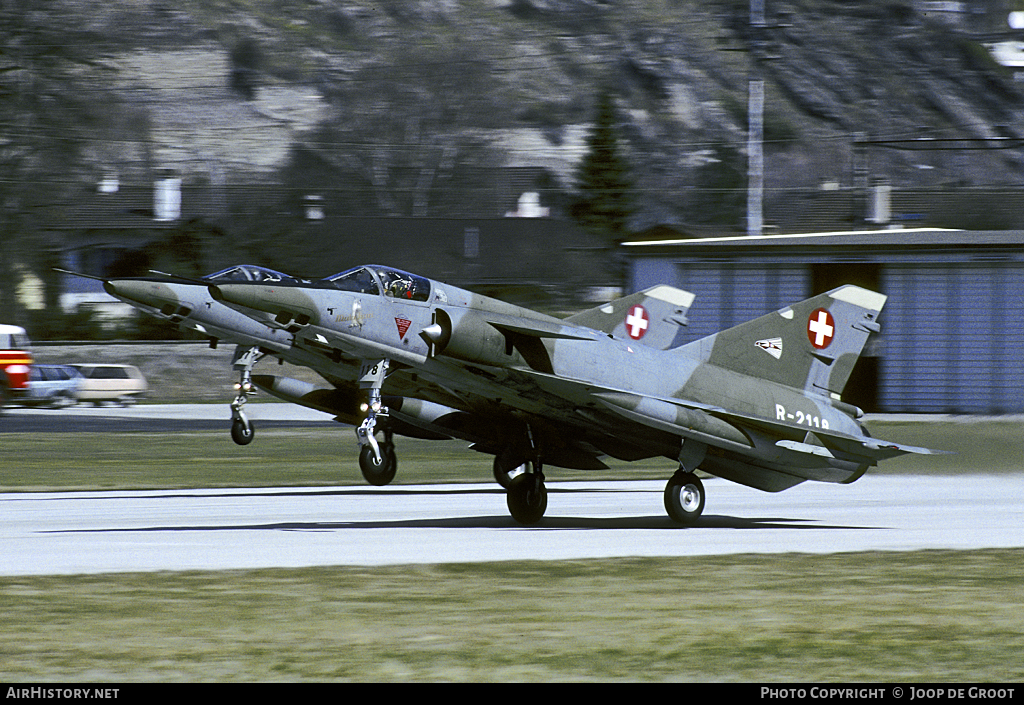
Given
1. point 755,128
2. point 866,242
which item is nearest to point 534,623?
point 866,242

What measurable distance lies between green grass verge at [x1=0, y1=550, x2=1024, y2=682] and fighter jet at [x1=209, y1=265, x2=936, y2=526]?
318cm

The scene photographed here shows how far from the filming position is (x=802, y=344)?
1831 centimetres

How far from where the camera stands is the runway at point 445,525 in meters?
14.1

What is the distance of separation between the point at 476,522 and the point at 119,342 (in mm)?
44598

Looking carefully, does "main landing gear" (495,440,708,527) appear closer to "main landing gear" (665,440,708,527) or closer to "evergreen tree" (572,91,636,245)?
"main landing gear" (665,440,708,527)

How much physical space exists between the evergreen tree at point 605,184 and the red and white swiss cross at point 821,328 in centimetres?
8268

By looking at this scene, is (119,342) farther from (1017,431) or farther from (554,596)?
(554,596)

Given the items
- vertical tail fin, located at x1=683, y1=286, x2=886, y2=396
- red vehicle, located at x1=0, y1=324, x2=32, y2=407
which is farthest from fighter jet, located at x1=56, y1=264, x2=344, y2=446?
red vehicle, located at x1=0, y1=324, x2=32, y2=407

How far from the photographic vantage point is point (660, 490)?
76.4 ft

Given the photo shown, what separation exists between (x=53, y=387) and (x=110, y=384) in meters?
2.57

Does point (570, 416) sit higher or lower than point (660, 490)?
higher

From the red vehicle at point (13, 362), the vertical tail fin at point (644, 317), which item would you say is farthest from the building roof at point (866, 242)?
the vertical tail fin at point (644, 317)

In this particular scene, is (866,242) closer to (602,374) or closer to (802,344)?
(802,344)
